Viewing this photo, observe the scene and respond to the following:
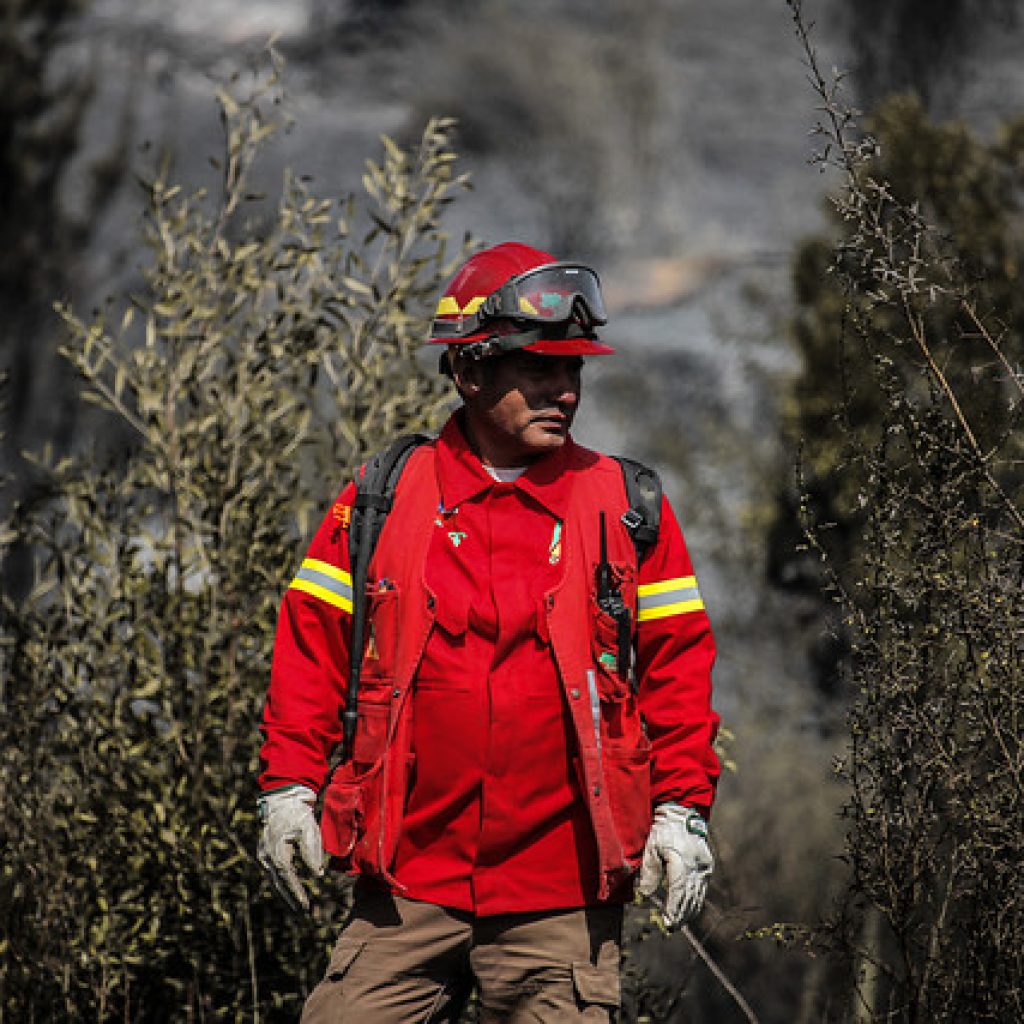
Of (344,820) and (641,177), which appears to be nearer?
(344,820)

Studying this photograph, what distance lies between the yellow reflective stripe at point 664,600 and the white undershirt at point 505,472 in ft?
1.06

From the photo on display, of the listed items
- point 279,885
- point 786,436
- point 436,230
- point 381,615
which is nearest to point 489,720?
point 381,615

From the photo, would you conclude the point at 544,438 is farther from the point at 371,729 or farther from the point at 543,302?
the point at 371,729

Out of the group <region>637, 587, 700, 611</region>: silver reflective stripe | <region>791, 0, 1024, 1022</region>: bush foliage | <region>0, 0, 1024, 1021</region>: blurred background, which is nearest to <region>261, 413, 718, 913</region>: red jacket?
<region>637, 587, 700, 611</region>: silver reflective stripe

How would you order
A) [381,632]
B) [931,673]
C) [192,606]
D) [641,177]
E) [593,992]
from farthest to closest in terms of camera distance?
[641,177]
[192,606]
[931,673]
[381,632]
[593,992]

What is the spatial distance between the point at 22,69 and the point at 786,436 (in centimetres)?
1031

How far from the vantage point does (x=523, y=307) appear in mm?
3518

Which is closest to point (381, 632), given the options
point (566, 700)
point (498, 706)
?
point (498, 706)

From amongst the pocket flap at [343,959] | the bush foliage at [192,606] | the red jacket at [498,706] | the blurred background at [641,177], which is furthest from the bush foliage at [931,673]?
the blurred background at [641,177]

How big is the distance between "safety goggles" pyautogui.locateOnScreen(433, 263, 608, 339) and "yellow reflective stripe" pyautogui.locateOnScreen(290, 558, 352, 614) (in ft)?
1.66

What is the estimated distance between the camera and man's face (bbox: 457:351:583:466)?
354 centimetres

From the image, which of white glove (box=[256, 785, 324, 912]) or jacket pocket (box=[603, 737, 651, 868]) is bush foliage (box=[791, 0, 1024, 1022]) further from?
white glove (box=[256, 785, 324, 912])

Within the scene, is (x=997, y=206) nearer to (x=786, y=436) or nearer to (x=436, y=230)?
(x=786, y=436)

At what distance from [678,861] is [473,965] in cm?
42
